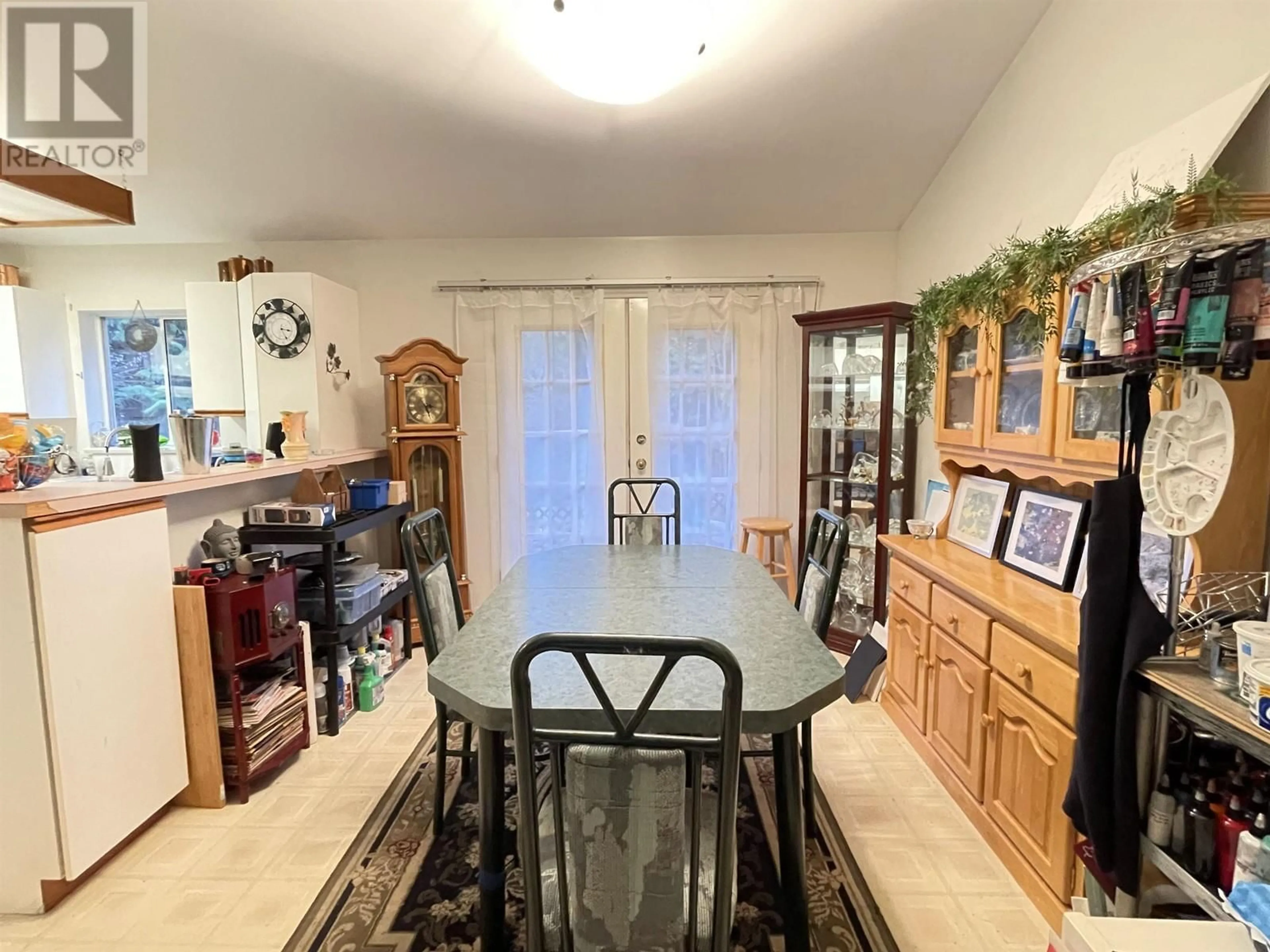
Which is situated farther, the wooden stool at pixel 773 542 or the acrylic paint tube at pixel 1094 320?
the wooden stool at pixel 773 542

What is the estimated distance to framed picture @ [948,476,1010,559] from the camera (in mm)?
2285

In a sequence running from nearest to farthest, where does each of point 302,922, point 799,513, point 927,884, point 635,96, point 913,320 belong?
1. point 302,922
2. point 927,884
3. point 635,96
4. point 913,320
5. point 799,513

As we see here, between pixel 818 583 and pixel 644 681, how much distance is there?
0.86 metres

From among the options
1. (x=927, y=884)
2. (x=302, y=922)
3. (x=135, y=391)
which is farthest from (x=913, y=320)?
(x=135, y=391)

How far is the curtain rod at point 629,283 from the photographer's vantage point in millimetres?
3467

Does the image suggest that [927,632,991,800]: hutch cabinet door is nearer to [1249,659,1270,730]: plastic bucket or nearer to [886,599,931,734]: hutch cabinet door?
[886,599,931,734]: hutch cabinet door

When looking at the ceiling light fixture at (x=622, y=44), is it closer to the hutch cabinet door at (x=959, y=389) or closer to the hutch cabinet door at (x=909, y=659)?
the hutch cabinet door at (x=959, y=389)

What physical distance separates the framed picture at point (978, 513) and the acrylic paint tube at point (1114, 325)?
1202mm

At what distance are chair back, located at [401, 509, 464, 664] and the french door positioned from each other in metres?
1.70

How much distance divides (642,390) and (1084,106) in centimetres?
224

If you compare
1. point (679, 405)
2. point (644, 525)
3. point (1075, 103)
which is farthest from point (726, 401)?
point (1075, 103)

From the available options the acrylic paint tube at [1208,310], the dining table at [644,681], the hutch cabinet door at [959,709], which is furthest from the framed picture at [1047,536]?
the acrylic paint tube at [1208,310]

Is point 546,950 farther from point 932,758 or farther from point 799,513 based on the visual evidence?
point 799,513

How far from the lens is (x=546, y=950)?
3.49ft
